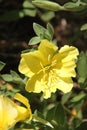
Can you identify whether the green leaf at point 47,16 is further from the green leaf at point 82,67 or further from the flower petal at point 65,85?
the flower petal at point 65,85

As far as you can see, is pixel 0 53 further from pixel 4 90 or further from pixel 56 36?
pixel 4 90

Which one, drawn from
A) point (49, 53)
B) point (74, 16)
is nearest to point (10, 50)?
point (74, 16)

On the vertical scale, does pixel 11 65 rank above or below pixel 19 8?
below

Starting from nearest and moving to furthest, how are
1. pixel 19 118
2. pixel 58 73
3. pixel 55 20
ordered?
pixel 19 118, pixel 58 73, pixel 55 20

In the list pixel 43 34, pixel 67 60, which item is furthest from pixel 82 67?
pixel 43 34

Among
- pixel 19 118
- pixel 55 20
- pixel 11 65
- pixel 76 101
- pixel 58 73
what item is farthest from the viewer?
pixel 55 20

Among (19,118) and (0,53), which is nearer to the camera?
(19,118)
